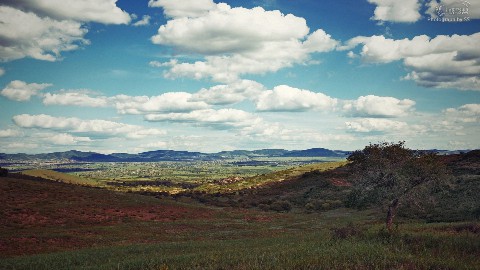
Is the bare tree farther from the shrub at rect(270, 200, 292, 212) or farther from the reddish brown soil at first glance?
the shrub at rect(270, 200, 292, 212)

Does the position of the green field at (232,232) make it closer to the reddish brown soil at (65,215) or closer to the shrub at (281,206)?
the reddish brown soil at (65,215)

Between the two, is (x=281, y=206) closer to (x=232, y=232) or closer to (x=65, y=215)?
(x=232, y=232)

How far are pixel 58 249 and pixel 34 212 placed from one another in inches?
939

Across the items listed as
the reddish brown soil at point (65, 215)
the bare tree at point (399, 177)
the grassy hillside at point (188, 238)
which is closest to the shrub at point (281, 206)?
the grassy hillside at point (188, 238)

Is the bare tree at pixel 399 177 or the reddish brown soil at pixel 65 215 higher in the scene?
the bare tree at pixel 399 177

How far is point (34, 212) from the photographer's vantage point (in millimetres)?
53469

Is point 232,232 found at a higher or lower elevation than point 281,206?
higher

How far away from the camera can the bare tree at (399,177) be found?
120 ft

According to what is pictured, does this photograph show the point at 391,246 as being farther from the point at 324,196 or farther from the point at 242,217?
the point at 324,196

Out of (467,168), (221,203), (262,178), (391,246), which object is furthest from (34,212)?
(262,178)

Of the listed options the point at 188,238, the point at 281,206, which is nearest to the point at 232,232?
the point at 188,238

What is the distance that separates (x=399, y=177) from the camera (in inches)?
1443

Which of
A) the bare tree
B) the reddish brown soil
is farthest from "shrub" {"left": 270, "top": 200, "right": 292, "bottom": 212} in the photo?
the bare tree

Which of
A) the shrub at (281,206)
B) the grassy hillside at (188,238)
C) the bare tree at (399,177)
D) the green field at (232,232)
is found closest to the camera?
the grassy hillside at (188,238)
